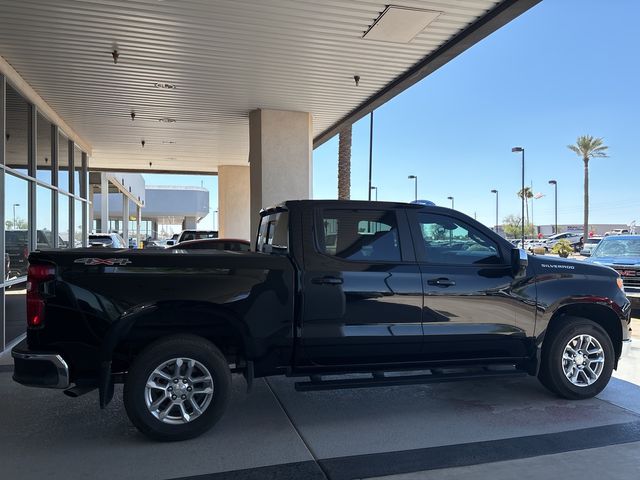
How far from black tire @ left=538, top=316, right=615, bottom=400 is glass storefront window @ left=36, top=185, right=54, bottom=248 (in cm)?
819

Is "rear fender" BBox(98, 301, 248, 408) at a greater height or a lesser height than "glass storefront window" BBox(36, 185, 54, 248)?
lesser

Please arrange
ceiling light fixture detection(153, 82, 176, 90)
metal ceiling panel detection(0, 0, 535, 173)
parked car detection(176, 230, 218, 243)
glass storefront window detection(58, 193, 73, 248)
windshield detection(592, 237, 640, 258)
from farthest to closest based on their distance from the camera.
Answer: parked car detection(176, 230, 218, 243) → windshield detection(592, 237, 640, 258) → glass storefront window detection(58, 193, 73, 248) → ceiling light fixture detection(153, 82, 176, 90) → metal ceiling panel detection(0, 0, 535, 173)

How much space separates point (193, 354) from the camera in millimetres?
4418

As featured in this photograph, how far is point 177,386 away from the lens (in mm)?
4395

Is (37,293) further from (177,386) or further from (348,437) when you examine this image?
(348,437)

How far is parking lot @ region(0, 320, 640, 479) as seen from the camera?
3.90m

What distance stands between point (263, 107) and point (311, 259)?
6.91 m

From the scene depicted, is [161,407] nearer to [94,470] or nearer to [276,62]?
[94,470]

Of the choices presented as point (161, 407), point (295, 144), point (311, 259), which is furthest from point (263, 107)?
point (161, 407)

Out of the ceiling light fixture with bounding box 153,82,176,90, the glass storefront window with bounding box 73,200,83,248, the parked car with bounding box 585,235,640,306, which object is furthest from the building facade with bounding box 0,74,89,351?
the parked car with bounding box 585,235,640,306

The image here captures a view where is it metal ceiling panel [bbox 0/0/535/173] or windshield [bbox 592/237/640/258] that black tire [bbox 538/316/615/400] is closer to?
metal ceiling panel [bbox 0/0/535/173]

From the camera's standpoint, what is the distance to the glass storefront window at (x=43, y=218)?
927 cm

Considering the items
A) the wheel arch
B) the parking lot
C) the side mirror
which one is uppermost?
the side mirror

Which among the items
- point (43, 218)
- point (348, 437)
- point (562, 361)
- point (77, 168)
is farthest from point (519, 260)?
point (77, 168)
